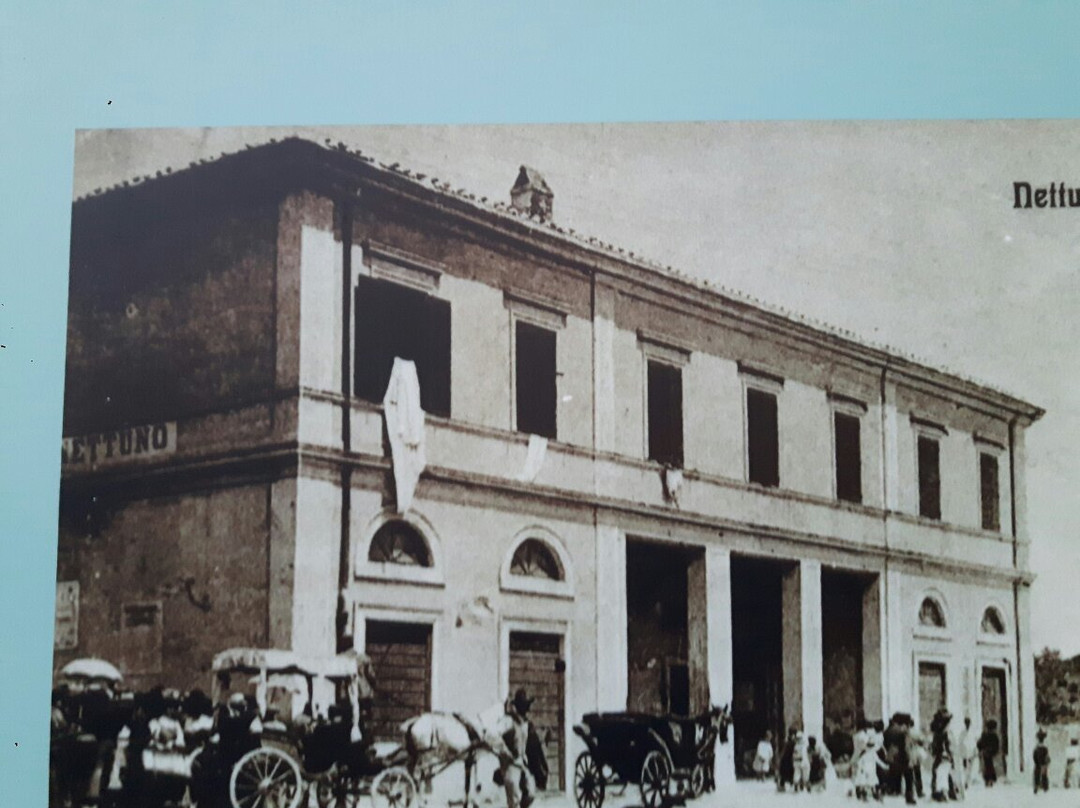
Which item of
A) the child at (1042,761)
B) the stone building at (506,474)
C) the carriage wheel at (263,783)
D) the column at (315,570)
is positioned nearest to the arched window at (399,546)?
the stone building at (506,474)

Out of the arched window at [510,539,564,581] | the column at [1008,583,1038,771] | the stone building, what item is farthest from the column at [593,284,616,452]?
the column at [1008,583,1038,771]

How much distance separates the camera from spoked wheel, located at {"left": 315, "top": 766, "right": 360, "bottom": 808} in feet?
23.5

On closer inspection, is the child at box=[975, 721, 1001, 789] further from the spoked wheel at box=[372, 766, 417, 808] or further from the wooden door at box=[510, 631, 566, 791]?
the spoked wheel at box=[372, 766, 417, 808]

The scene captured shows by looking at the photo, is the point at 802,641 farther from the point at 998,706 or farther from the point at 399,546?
the point at 399,546

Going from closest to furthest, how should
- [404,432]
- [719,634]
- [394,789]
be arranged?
[394,789]
[404,432]
[719,634]

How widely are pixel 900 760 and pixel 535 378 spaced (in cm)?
277

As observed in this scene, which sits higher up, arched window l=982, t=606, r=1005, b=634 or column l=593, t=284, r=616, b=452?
column l=593, t=284, r=616, b=452

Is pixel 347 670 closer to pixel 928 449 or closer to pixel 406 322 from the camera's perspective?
pixel 406 322

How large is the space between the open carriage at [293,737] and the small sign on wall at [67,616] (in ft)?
2.66

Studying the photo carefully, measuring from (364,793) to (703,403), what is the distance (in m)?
2.75

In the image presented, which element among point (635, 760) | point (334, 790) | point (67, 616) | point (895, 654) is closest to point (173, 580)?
point (67, 616)

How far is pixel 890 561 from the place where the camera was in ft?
27.1

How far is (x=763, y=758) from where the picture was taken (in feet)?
26.3

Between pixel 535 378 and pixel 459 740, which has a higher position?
pixel 535 378
